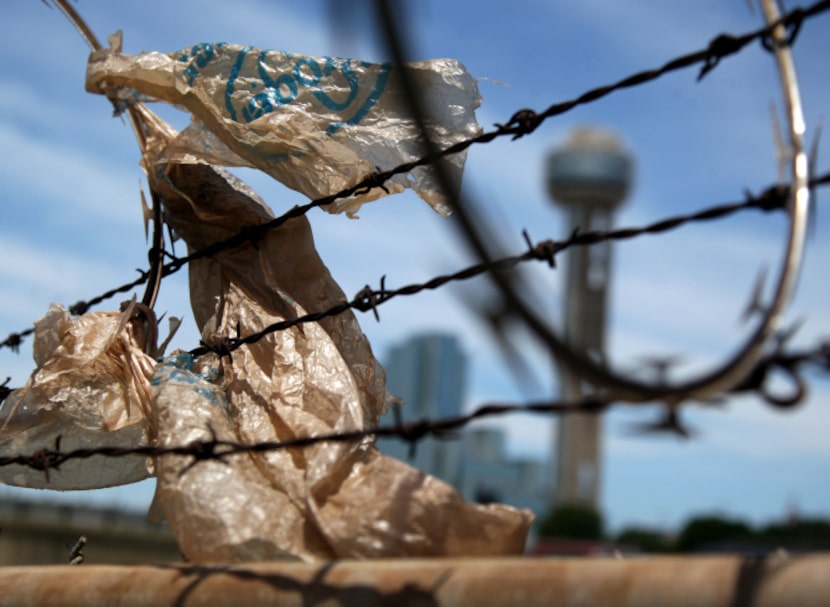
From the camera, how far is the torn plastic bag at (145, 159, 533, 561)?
7.39 feet

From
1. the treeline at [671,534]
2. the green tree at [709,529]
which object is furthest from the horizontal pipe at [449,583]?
the green tree at [709,529]

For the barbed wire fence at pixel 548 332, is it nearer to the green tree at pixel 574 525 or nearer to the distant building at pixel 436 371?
the green tree at pixel 574 525

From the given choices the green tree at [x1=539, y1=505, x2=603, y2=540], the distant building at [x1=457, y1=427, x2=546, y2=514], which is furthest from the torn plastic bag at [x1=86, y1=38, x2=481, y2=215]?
the distant building at [x1=457, y1=427, x2=546, y2=514]

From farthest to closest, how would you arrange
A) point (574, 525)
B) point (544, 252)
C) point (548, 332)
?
point (574, 525), point (544, 252), point (548, 332)

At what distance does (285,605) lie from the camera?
2.06m

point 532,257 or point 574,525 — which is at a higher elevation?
point 532,257

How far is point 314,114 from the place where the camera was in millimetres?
3115

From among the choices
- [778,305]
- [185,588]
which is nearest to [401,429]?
[185,588]

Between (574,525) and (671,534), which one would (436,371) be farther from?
(671,534)

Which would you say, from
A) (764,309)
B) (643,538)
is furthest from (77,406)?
(643,538)

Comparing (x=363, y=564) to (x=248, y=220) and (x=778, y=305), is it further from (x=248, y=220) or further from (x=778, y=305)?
(x=248, y=220)

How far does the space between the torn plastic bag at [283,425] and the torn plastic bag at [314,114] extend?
0.61 ft

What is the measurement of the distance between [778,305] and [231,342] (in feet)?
5.78

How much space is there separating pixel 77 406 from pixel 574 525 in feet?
238
